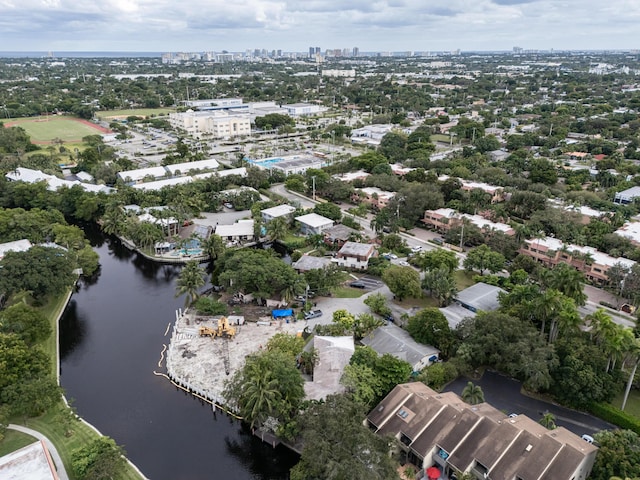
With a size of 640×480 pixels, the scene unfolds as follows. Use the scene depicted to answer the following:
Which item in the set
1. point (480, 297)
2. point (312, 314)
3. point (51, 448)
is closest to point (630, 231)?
point (480, 297)

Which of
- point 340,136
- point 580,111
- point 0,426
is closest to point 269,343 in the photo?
point 0,426

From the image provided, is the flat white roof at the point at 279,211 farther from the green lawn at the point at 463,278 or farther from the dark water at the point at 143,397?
the green lawn at the point at 463,278

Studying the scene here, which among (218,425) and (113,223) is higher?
(113,223)

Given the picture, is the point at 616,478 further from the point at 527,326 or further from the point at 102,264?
the point at 102,264

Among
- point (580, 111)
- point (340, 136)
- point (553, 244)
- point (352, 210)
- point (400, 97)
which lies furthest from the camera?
point (400, 97)

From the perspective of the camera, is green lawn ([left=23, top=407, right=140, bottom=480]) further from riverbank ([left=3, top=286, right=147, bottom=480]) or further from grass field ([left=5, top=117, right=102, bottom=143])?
grass field ([left=5, top=117, right=102, bottom=143])

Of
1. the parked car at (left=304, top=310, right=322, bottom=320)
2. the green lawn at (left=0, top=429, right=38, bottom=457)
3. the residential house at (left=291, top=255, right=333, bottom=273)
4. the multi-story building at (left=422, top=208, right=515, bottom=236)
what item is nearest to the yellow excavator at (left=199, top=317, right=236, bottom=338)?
the parked car at (left=304, top=310, right=322, bottom=320)

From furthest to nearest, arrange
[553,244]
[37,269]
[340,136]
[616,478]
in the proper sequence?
1. [340,136]
2. [553,244]
3. [37,269]
4. [616,478]
